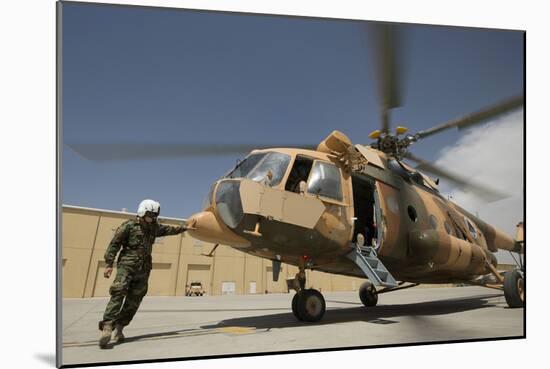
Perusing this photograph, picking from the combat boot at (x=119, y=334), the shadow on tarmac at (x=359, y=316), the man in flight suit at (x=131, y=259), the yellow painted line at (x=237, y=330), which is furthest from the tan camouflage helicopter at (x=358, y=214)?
the combat boot at (x=119, y=334)

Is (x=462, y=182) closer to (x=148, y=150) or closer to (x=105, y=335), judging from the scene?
(x=148, y=150)

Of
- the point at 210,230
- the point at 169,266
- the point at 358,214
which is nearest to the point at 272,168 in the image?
the point at 210,230

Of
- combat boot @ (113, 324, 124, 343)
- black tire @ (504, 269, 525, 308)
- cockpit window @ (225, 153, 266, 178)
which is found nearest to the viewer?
combat boot @ (113, 324, 124, 343)

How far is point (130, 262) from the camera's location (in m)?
4.82

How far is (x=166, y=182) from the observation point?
5406mm

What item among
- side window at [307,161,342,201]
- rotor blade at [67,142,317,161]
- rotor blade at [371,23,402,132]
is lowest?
side window at [307,161,342,201]

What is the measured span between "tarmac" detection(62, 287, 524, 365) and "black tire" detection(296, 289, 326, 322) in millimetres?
99

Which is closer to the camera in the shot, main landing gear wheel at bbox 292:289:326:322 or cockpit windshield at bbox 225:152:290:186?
cockpit windshield at bbox 225:152:290:186

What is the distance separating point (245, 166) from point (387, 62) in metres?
2.16

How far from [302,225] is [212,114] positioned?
1641 mm

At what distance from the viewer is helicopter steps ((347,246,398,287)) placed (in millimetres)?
5836

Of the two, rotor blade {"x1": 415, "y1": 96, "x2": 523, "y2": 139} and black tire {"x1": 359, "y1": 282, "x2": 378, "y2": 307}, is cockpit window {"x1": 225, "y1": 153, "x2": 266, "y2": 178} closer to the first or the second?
rotor blade {"x1": 415, "y1": 96, "x2": 523, "y2": 139}

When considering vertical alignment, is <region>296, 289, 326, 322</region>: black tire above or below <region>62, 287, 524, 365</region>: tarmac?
above

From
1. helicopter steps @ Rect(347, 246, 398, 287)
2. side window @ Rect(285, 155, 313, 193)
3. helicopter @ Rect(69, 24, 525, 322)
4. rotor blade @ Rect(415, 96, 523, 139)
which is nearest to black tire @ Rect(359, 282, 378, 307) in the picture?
helicopter @ Rect(69, 24, 525, 322)
